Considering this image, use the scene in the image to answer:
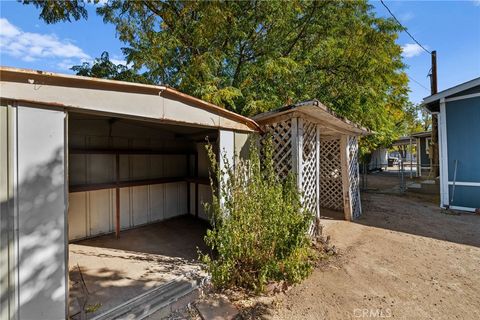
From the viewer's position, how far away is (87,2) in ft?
16.2

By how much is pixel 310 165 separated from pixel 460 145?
541cm

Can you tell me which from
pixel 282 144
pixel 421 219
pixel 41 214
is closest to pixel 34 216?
pixel 41 214

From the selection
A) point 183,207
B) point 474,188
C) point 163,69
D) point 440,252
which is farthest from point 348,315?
point 474,188

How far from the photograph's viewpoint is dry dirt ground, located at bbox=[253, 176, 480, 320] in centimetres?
251

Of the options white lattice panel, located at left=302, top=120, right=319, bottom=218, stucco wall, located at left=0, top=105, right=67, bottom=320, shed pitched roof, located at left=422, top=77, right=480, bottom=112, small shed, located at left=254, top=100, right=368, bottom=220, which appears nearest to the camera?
stucco wall, located at left=0, top=105, right=67, bottom=320

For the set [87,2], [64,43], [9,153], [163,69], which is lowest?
[9,153]

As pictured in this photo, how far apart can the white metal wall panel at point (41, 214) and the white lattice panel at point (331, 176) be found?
6.26 metres

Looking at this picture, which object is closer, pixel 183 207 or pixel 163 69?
pixel 163 69

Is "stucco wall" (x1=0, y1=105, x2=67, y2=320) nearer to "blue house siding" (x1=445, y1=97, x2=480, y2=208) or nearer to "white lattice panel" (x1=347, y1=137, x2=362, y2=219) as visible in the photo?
"white lattice panel" (x1=347, y1=137, x2=362, y2=219)

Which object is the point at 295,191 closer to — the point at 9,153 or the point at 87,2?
the point at 9,153

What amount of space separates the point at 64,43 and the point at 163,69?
2.11 m

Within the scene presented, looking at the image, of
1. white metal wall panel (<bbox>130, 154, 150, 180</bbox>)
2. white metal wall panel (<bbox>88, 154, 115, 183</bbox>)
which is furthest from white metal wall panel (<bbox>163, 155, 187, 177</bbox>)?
white metal wall panel (<bbox>88, 154, 115, 183</bbox>)

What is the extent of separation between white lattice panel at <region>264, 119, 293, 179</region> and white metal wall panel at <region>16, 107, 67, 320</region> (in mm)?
3145

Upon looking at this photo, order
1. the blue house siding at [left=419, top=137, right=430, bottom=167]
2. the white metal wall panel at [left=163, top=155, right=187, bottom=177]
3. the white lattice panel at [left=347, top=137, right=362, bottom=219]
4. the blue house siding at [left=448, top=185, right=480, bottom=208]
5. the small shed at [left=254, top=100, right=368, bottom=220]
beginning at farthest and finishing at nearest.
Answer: the blue house siding at [left=419, top=137, right=430, bottom=167]
the blue house siding at [left=448, top=185, right=480, bottom=208]
the white lattice panel at [left=347, top=137, right=362, bottom=219]
the white metal wall panel at [left=163, top=155, right=187, bottom=177]
the small shed at [left=254, top=100, right=368, bottom=220]
